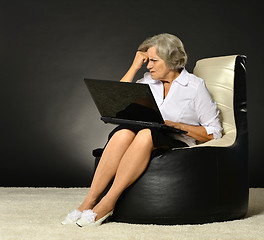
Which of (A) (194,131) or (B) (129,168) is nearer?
(B) (129,168)

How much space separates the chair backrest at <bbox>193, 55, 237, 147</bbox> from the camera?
3250mm

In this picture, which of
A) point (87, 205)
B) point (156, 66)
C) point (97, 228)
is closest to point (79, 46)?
point (156, 66)

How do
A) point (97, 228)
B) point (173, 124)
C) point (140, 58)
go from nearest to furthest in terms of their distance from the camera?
point (97, 228) → point (173, 124) → point (140, 58)

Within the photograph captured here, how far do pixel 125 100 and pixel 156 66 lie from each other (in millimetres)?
477

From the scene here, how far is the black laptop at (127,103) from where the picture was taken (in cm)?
275

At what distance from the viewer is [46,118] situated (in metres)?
4.89

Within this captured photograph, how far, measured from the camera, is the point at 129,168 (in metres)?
2.84

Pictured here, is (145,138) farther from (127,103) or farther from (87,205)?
(87,205)

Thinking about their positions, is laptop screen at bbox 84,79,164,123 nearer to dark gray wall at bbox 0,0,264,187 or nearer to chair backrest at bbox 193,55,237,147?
chair backrest at bbox 193,55,237,147

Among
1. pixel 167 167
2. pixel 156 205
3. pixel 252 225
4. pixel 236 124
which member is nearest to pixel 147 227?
pixel 156 205

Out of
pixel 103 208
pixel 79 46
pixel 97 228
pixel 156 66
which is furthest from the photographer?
pixel 79 46

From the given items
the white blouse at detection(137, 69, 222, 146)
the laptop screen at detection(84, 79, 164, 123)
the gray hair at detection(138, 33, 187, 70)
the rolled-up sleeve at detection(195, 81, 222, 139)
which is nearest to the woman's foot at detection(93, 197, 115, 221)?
the laptop screen at detection(84, 79, 164, 123)

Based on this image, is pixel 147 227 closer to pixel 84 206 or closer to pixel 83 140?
pixel 84 206

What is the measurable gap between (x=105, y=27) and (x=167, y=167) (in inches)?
90.8
